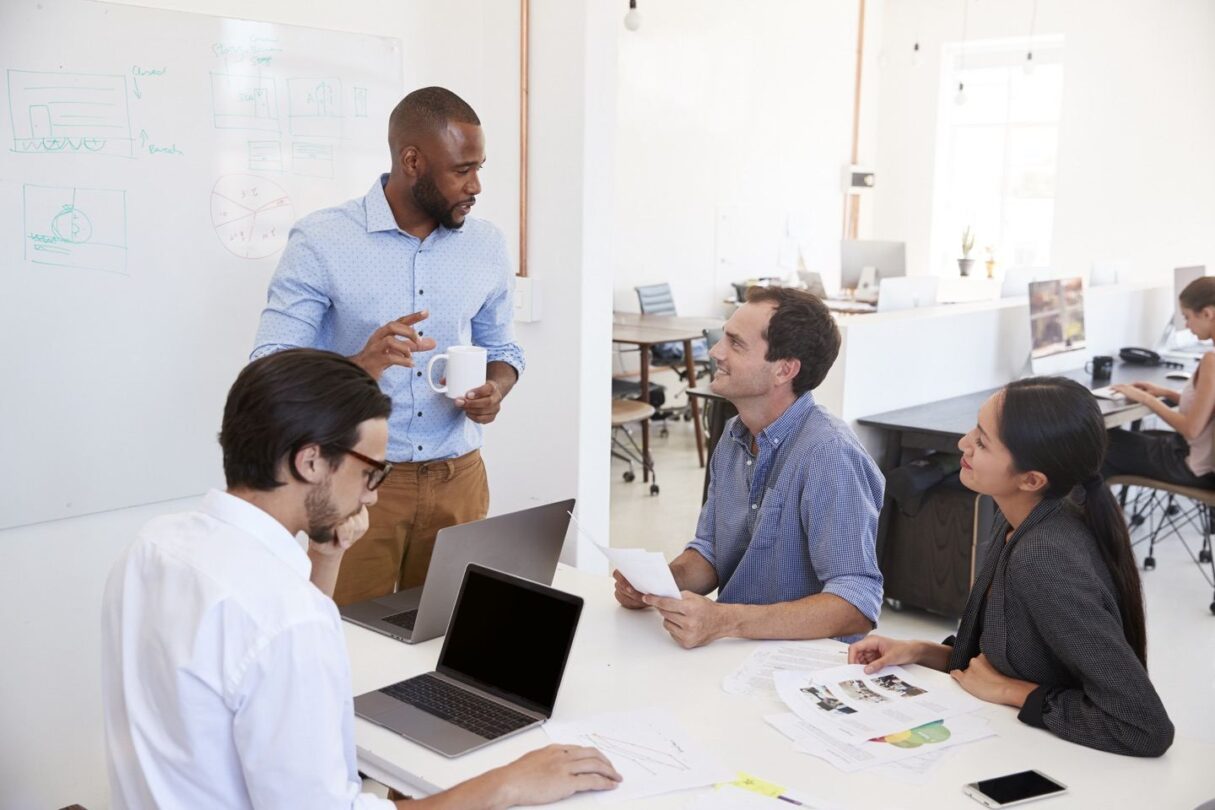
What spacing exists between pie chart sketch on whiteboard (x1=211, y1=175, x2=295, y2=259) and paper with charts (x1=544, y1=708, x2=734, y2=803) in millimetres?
1764

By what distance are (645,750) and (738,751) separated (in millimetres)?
134

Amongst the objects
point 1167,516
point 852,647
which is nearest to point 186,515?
point 852,647

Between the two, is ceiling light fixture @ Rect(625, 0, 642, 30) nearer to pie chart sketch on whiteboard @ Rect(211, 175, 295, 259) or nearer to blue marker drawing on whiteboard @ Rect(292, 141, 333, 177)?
blue marker drawing on whiteboard @ Rect(292, 141, 333, 177)

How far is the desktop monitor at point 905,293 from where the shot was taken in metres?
4.95

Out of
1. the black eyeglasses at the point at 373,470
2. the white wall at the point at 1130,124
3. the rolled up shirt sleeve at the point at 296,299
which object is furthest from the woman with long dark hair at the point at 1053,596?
the white wall at the point at 1130,124

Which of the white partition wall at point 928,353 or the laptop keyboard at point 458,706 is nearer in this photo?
the laptop keyboard at point 458,706

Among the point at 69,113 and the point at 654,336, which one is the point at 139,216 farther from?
the point at 654,336

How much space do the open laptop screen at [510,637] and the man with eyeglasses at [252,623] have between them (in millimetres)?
367

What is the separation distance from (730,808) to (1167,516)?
4.99m

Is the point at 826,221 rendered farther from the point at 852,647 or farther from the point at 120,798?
the point at 120,798

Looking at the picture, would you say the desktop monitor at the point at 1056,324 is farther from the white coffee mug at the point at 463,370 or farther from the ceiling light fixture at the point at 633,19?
the white coffee mug at the point at 463,370

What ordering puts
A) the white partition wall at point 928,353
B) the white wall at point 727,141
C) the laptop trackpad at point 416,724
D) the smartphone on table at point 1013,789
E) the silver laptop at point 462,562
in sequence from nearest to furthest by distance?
the smartphone on table at point 1013,789 → the laptop trackpad at point 416,724 → the silver laptop at point 462,562 → the white partition wall at point 928,353 → the white wall at point 727,141

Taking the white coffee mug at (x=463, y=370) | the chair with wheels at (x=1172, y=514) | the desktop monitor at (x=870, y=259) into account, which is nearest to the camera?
the white coffee mug at (x=463, y=370)

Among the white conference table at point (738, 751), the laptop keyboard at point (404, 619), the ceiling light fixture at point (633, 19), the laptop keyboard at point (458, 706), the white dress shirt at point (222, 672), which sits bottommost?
the white conference table at point (738, 751)
